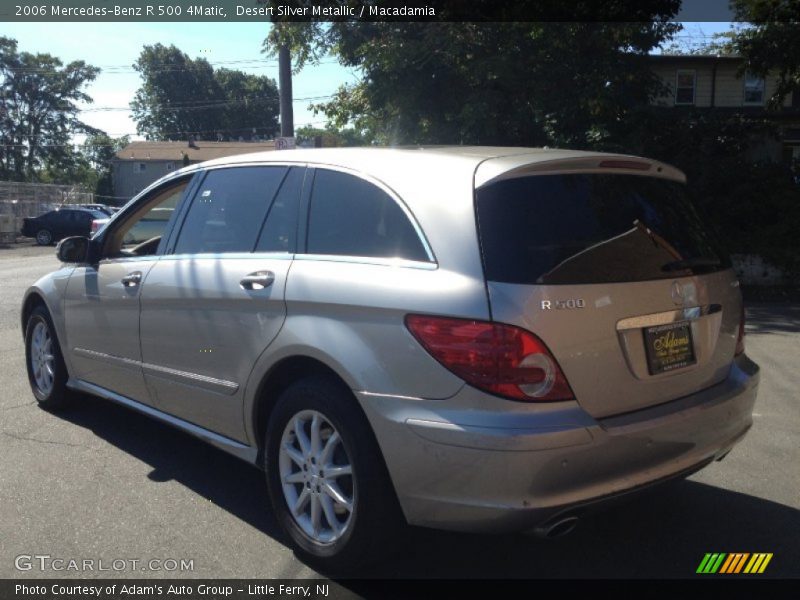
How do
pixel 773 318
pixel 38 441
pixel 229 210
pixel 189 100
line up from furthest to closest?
pixel 189 100 → pixel 773 318 → pixel 38 441 → pixel 229 210

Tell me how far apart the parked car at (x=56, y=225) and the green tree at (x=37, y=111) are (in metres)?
38.8

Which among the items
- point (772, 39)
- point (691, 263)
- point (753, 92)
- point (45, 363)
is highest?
point (753, 92)

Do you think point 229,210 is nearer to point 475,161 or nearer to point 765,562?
point 475,161

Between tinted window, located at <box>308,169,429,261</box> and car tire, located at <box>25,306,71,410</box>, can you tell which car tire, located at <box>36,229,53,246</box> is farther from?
tinted window, located at <box>308,169,429,261</box>

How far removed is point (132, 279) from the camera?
473cm

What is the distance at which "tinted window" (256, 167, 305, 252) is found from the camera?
12.7ft

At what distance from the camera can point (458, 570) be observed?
3.48 meters

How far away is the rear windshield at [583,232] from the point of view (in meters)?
3.05

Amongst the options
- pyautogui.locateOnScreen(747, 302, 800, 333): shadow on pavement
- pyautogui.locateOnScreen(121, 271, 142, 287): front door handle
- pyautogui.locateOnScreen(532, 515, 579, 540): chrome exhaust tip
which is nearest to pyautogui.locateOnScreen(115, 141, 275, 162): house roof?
pyautogui.locateOnScreen(747, 302, 800, 333): shadow on pavement

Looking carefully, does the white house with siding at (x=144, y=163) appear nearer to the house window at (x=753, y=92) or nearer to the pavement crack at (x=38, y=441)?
the house window at (x=753, y=92)

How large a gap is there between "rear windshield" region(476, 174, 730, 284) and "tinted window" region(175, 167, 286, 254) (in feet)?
4.82

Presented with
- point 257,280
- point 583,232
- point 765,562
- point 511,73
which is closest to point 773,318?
point 511,73

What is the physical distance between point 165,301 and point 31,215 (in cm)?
3654
